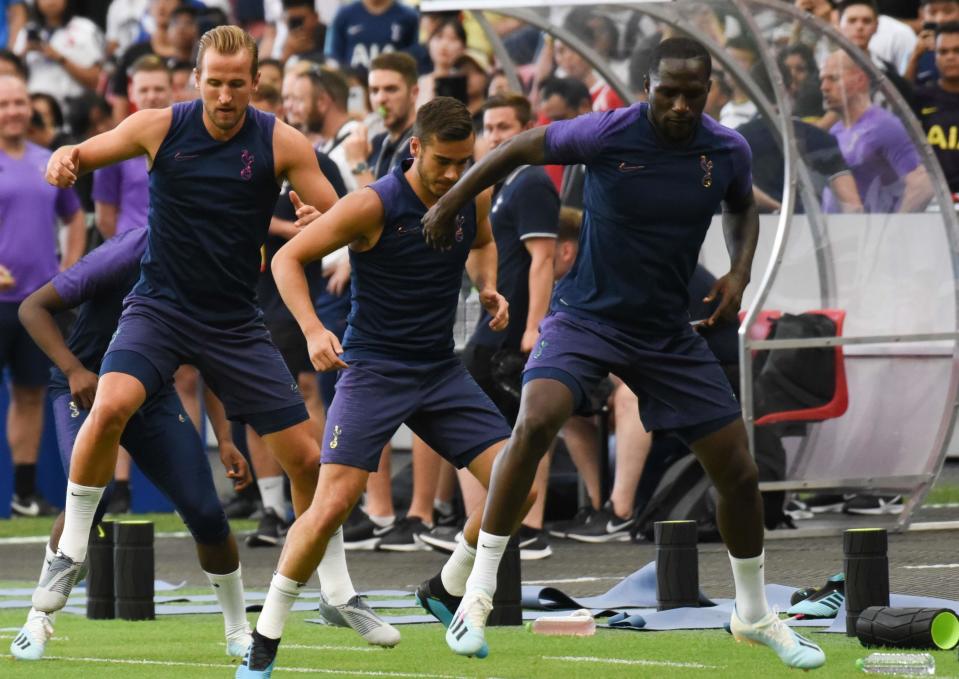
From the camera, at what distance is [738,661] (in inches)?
300

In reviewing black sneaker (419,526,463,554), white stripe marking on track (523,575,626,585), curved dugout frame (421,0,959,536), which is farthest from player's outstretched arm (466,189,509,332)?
curved dugout frame (421,0,959,536)

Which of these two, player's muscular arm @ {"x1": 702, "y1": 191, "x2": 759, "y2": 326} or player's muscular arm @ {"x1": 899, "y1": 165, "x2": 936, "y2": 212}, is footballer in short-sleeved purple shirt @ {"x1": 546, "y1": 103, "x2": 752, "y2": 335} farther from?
player's muscular arm @ {"x1": 899, "y1": 165, "x2": 936, "y2": 212}

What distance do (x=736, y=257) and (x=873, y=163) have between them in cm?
492

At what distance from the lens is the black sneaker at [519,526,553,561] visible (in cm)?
1164

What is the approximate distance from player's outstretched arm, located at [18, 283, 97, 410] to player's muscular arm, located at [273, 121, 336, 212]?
127 centimetres

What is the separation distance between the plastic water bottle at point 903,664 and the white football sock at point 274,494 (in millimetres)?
6185

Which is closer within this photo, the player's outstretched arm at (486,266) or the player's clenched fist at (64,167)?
the player's clenched fist at (64,167)

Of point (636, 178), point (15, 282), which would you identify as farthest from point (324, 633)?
point (15, 282)

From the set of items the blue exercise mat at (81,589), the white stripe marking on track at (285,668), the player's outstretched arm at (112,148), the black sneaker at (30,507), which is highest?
the player's outstretched arm at (112,148)

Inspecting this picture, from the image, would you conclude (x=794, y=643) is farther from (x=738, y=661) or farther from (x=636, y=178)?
(x=636, y=178)

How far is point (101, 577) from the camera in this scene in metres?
9.62

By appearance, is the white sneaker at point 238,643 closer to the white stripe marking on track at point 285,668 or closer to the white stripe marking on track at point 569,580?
the white stripe marking on track at point 285,668

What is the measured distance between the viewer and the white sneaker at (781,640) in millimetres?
7148

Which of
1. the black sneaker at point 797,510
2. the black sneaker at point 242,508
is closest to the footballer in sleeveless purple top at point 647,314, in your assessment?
the black sneaker at point 797,510
